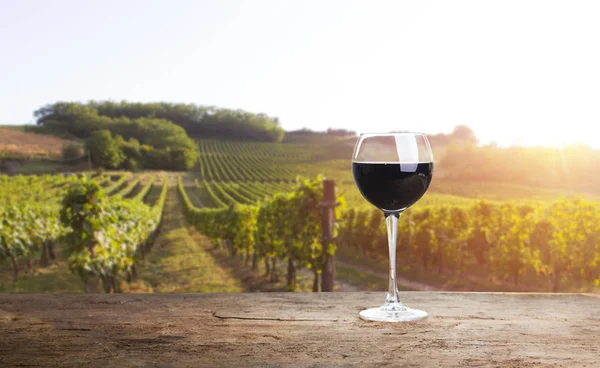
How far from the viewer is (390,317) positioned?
1.16m

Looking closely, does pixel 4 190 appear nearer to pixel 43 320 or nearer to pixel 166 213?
pixel 166 213

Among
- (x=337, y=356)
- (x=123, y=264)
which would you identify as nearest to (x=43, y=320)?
(x=337, y=356)

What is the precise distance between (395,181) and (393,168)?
3 cm

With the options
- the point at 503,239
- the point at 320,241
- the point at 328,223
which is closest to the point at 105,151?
the point at 503,239

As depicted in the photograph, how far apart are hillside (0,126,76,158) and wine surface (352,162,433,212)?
66.7m

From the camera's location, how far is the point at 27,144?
6925 centimetres

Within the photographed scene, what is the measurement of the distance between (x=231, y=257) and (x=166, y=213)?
52.3 ft


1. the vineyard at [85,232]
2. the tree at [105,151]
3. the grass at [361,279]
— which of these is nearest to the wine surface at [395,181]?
the vineyard at [85,232]

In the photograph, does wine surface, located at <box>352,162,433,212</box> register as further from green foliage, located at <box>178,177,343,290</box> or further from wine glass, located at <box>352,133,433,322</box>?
Result: green foliage, located at <box>178,177,343,290</box>

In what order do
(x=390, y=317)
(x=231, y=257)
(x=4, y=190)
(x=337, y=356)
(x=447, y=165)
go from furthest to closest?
(x=447, y=165), (x=4, y=190), (x=231, y=257), (x=390, y=317), (x=337, y=356)

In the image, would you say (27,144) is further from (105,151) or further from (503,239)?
(503,239)

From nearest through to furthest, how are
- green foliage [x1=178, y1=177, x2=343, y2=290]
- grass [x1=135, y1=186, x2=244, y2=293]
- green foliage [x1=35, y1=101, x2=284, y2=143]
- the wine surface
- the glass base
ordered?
1. the glass base
2. the wine surface
3. green foliage [x1=178, y1=177, x2=343, y2=290]
4. grass [x1=135, y1=186, x2=244, y2=293]
5. green foliage [x1=35, y1=101, x2=284, y2=143]

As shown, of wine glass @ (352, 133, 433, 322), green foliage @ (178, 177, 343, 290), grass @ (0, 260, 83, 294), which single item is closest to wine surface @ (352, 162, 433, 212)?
wine glass @ (352, 133, 433, 322)

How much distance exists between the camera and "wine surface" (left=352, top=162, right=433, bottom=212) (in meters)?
1.29
